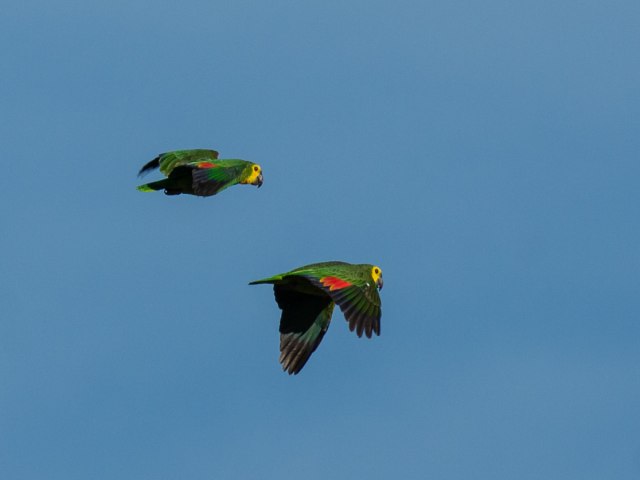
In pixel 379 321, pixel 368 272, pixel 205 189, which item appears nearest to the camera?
pixel 379 321

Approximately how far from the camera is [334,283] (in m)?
29.9

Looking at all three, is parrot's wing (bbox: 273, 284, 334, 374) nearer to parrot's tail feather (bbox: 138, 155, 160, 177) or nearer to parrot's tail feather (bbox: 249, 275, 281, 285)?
parrot's tail feather (bbox: 249, 275, 281, 285)

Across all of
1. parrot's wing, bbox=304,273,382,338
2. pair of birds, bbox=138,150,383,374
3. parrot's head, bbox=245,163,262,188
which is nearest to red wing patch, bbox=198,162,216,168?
pair of birds, bbox=138,150,383,374

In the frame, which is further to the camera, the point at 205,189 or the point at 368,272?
the point at 205,189

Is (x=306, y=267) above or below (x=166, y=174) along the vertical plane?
below

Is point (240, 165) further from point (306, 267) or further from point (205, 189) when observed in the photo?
point (306, 267)

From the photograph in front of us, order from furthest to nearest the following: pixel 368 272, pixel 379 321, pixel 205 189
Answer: pixel 205 189, pixel 368 272, pixel 379 321

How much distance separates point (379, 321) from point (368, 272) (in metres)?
2.41

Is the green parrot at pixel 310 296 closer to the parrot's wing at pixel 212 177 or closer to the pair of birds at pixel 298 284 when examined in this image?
the pair of birds at pixel 298 284

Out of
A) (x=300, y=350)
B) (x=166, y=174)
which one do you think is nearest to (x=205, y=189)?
(x=166, y=174)

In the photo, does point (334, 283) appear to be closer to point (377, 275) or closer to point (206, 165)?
point (377, 275)

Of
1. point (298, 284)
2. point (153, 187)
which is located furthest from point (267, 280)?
point (153, 187)

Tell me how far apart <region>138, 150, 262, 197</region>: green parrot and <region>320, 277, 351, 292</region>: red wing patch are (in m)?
4.78

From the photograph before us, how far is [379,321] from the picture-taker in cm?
2923
